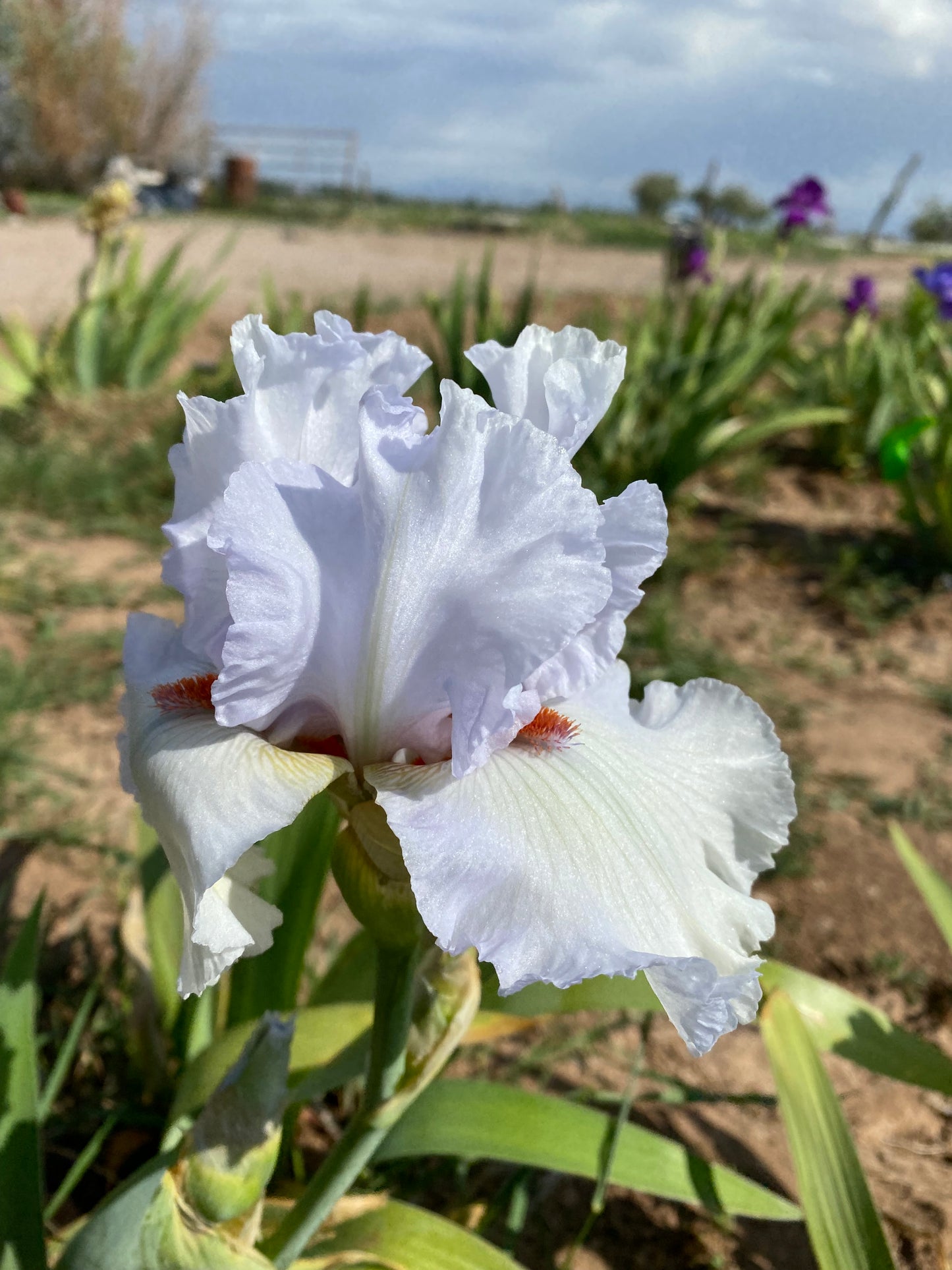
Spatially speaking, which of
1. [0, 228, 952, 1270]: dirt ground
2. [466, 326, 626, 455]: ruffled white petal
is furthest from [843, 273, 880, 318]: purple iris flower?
[466, 326, 626, 455]: ruffled white petal

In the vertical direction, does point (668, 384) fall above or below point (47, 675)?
above

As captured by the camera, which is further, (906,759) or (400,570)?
(906,759)

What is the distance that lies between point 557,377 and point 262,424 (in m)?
0.23

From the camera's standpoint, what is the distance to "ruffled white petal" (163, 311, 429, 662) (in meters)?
0.78

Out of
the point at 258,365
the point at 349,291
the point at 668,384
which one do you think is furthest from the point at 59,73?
the point at 258,365

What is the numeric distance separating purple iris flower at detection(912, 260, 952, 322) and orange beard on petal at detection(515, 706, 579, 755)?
4248mm

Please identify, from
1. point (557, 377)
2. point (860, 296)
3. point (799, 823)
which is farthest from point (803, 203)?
point (557, 377)

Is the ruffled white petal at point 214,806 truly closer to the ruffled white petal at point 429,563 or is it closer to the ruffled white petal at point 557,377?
the ruffled white petal at point 429,563

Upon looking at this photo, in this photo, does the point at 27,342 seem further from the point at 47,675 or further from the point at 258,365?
the point at 258,365

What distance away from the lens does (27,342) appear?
458 centimetres

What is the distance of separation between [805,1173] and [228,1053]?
66cm

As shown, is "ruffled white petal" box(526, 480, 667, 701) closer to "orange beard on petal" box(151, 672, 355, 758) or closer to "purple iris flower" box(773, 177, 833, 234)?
"orange beard on petal" box(151, 672, 355, 758)

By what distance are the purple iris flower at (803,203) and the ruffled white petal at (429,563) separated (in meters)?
5.13

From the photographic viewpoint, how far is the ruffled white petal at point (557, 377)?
79 cm
